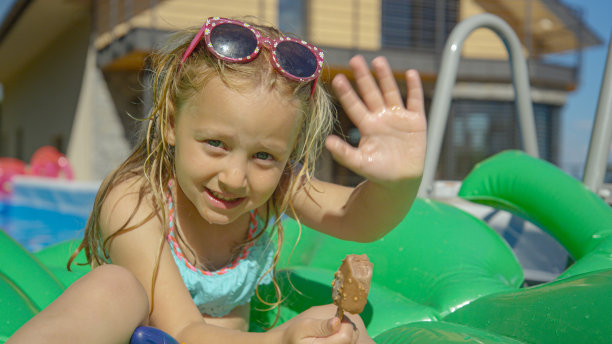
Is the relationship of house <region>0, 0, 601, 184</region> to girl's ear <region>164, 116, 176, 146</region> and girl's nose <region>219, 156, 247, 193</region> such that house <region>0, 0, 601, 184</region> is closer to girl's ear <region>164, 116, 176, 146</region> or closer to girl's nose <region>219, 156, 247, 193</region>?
girl's ear <region>164, 116, 176, 146</region>

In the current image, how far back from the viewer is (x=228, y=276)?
133 cm

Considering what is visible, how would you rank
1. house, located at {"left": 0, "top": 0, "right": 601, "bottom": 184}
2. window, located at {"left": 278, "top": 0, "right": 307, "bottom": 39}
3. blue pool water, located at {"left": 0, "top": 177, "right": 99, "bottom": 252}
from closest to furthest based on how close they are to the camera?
blue pool water, located at {"left": 0, "top": 177, "right": 99, "bottom": 252} < house, located at {"left": 0, "top": 0, "right": 601, "bottom": 184} < window, located at {"left": 278, "top": 0, "right": 307, "bottom": 39}

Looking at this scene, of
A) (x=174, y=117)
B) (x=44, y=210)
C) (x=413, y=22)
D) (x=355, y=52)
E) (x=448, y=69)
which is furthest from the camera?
(x=413, y=22)

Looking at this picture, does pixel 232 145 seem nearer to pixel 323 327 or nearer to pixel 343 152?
pixel 343 152

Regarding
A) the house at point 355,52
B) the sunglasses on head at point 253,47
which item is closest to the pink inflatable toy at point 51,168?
the house at point 355,52

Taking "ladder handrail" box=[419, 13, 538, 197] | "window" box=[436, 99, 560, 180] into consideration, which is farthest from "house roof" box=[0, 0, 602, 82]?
"ladder handrail" box=[419, 13, 538, 197]

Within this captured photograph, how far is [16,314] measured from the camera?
1138 millimetres

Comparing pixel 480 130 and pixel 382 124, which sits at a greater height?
pixel 382 124

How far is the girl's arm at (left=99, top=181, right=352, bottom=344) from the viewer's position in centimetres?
107

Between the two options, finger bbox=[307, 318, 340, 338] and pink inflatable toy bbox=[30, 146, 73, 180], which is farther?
pink inflatable toy bbox=[30, 146, 73, 180]

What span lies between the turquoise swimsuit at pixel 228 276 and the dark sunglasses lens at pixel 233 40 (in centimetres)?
38

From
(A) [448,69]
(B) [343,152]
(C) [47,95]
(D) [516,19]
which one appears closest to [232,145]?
(B) [343,152]

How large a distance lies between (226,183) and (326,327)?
14.5 inches

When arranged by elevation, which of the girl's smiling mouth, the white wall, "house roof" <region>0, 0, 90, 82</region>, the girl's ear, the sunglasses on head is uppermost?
the sunglasses on head
